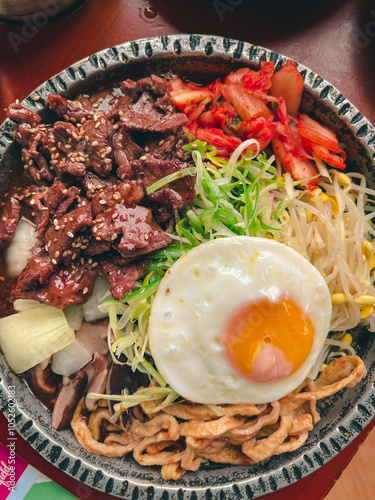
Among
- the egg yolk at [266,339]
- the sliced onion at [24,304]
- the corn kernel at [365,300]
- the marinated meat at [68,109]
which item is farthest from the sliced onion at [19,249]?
the corn kernel at [365,300]

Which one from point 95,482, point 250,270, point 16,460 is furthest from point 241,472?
point 16,460

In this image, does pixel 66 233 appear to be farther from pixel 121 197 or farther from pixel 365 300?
pixel 365 300

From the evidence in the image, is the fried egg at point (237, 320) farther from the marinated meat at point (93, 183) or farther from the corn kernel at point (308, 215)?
the marinated meat at point (93, 183)

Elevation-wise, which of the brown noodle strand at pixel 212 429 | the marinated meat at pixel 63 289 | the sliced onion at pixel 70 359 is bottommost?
the brown noodle strand at pixel 212 429

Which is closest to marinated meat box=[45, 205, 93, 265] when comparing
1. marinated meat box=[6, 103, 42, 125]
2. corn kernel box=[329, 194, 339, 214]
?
marinated meat box=[6, 103, 42, 125]

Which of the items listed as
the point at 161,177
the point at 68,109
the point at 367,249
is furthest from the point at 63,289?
the point at 367,249

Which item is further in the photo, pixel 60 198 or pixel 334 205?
pixel 334 205
